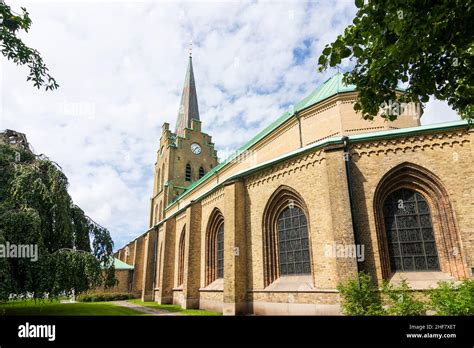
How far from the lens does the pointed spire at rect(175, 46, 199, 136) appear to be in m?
39.5

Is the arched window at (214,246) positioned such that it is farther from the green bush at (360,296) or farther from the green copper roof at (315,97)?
the green bush at (360,296)

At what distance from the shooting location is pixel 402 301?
880 centimetres

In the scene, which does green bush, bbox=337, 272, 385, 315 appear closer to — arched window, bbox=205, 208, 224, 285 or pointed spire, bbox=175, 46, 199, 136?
arched window, bbox=205, 208, 224, 285

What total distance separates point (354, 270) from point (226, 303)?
5914 millimetres

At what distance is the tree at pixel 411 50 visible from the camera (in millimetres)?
4836

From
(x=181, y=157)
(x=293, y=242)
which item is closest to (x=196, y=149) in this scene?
(x=181, y=157)

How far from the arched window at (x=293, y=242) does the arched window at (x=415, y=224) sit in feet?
9.74

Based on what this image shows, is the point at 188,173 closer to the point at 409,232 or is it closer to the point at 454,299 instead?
the point at 409,232

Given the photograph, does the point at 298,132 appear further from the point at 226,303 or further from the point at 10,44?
the point at 10,44

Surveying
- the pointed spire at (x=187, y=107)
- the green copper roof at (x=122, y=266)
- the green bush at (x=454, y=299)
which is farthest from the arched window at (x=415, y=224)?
the pointed spire at (x=187, y=107)

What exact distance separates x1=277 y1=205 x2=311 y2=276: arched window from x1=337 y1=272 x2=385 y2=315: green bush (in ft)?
8.14
